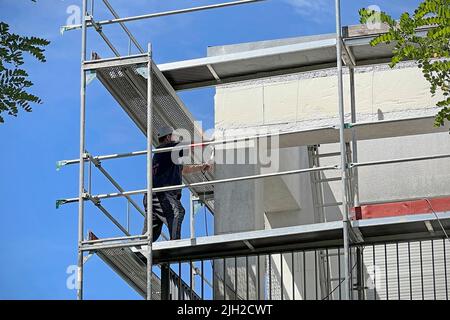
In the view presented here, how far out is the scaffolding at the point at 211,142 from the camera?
13.6m

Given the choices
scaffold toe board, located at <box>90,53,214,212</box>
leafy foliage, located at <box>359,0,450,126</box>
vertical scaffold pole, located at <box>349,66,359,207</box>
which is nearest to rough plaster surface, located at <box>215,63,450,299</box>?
scaffold toe board, located at <box>90,53,214,212</box>

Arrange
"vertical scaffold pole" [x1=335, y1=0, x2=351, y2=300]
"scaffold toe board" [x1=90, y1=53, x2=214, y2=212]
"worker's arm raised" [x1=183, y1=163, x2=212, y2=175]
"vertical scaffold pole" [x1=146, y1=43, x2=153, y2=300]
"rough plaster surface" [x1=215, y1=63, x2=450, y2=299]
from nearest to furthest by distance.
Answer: "vertical scaffold pole" [x1=335, y1=0, x2=351, y2=300]
"vertical scaffold pole" [x1=146, y1=43, x2=153, y2=300]
"scaffold toe board" [x1=90, y1=53, x2=214, y2=212]
"worker's arm raised" [x1=183, y1=163, x2=212, y2=175]
"rough plaster surface" [x1=215, y1=63, x2=450, y2=299]

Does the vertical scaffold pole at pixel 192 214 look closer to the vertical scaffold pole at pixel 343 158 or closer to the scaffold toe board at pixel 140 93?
the scaffold toe board at pixel 140 93

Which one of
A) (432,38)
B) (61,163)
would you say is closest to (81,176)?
(61,163)

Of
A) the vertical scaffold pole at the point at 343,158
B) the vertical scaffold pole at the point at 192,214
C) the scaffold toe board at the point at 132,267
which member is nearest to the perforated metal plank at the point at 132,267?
the scaffold toe board at the point at 132,267

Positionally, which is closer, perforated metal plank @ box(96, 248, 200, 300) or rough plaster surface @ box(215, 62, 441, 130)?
perforated metal plank @ box(96, 248, 200, 300)

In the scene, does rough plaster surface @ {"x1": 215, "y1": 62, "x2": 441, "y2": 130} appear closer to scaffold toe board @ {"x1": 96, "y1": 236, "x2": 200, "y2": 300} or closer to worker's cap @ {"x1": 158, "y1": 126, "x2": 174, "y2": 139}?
worker's cap @ {"x1": 158, "y1": 126, "x2": 174, "y2": 139}

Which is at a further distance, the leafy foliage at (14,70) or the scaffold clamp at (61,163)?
the scaffold clamp at (61,163)

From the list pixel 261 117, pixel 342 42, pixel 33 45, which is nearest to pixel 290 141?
pixel 261 117

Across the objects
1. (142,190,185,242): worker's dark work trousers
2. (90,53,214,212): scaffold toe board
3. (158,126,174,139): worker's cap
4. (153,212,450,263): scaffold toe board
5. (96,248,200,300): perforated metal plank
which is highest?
(90,53,214,212): scaffold toe board

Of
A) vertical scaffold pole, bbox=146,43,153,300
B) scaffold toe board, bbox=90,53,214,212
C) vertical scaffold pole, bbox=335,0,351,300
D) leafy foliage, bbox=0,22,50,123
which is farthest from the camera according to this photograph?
scaffold toe board, bbox=90,53,214,212

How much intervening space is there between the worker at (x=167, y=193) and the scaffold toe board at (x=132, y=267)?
0.36m

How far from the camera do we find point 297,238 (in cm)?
1396

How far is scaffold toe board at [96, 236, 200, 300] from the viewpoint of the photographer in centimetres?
1413
